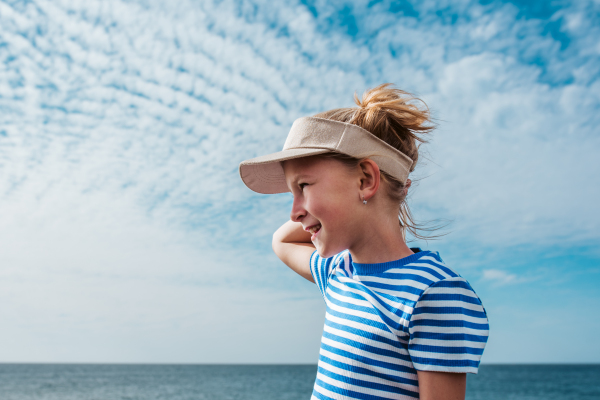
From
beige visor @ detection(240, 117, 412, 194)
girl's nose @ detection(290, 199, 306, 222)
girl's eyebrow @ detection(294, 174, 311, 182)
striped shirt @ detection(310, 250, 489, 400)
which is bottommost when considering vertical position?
striped shirt @ detection(310, 250, 489, 400)

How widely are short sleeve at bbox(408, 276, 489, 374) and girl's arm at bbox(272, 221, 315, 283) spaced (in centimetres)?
73

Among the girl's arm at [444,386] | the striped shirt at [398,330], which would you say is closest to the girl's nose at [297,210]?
the striped shirt at [398,330]

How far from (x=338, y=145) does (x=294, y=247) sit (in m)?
0.73

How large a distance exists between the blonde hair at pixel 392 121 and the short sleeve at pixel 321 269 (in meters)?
0.33

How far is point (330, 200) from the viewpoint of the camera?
1.42m

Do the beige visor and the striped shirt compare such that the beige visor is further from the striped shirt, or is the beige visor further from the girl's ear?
the striped shirt

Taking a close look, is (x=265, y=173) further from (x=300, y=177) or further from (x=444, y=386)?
(x=444, y=386)

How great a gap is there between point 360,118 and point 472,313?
73 centimetres

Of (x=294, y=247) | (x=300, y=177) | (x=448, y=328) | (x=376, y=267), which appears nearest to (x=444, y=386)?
(x=448, y=328)

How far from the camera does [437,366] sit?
1.20 m

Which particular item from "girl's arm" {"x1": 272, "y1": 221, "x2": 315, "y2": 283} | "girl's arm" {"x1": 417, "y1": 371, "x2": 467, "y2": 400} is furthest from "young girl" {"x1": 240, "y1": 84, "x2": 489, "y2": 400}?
"girl's arm" {"x1": 272, "y1": 221, "x2": 315, "y2": 283}

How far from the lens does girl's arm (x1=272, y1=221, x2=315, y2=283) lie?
6.37ft

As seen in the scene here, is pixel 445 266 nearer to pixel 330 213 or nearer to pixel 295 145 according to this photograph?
pixel 330 213

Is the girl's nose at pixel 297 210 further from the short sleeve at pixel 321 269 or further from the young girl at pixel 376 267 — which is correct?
the short sleeve at pixel 321 269
